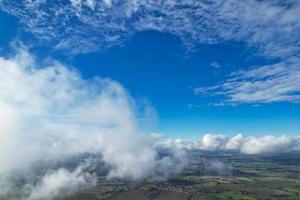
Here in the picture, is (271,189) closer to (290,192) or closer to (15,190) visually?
(290,192)

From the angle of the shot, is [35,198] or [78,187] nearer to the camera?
[35,198]

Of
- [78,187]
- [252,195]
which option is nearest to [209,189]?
[252,195]

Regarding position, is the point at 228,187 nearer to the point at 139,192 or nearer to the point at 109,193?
the point at 139,192

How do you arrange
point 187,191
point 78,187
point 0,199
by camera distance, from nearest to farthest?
point 0,199 → point 187,191 → point 78,187

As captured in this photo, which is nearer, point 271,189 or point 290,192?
point 290,192

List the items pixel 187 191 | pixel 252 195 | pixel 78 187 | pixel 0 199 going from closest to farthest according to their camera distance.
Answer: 1. pixel 0 199
2. pixel 252 195
3. pixel 187 191
4. pixel 78 187

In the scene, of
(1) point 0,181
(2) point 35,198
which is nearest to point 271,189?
(2) point 35,198

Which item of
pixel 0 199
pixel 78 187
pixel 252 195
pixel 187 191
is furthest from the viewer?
pixel 78 187

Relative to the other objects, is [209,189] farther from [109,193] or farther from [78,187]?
[78,187]
